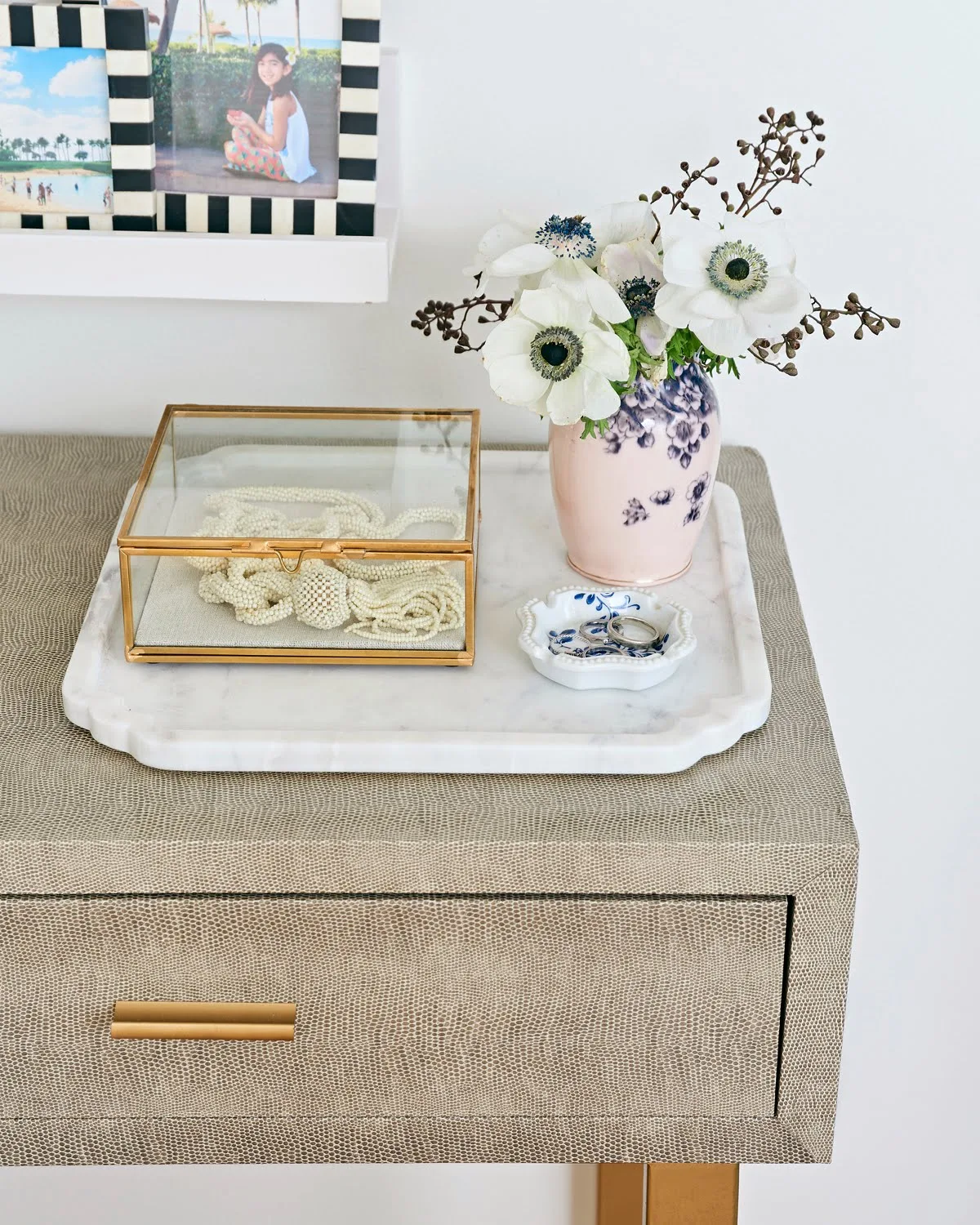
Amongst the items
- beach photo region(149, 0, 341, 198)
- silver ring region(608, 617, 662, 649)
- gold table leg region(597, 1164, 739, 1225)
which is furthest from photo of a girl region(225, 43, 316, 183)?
gold table leg region(597, 1164, 739, 1225)

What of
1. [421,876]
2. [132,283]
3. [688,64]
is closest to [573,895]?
[421,876]

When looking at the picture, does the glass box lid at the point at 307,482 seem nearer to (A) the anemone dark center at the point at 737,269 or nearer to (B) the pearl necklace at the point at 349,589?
(B) the pearl necklace at the point at 349,589

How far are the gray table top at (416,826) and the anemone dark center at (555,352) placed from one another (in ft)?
0.81

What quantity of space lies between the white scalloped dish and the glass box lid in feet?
0.24

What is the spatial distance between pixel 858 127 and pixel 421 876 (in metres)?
0.69

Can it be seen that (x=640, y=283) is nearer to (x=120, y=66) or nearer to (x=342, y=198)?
(x=342, y=198)

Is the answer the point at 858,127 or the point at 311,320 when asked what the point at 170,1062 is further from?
Answer: the point at 858,127

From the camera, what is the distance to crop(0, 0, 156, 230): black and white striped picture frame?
0.89 meters

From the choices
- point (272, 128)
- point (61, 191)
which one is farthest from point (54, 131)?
point (272, 128)

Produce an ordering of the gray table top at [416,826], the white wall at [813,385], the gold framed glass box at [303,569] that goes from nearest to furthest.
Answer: the gray table top at [416,826]
the gold framed glass box at [303,569]
the white wall at [813,385]

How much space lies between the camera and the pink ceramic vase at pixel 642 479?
876mm

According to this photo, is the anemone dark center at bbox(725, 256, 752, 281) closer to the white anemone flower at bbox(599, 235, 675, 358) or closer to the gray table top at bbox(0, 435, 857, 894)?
the white anemone flower at bbox(599, 235, 675, 358)

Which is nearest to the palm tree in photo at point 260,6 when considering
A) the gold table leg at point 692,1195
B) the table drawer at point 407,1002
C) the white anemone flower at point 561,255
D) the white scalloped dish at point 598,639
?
the white anemone flower at point 561,255

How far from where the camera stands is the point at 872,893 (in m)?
1.37
